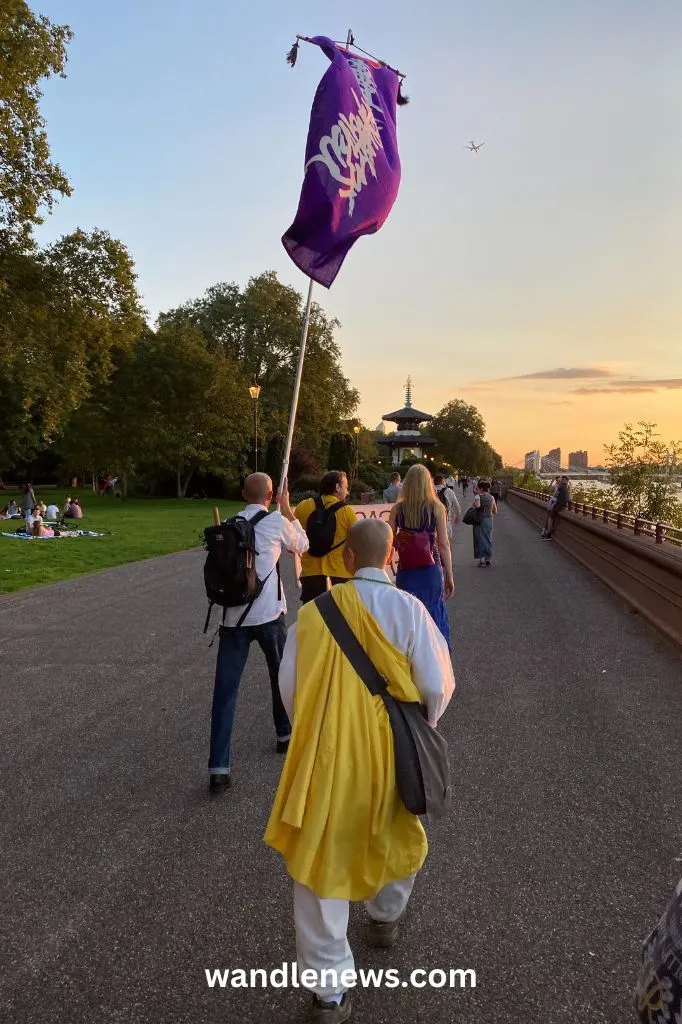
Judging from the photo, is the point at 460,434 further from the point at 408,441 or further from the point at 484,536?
the point at 484,536

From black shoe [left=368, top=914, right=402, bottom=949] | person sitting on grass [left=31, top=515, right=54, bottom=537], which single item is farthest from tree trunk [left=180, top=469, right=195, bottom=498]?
black shoe [left=368, top=914, right=402, bottom=949]

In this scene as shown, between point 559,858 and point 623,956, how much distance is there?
0.70 m

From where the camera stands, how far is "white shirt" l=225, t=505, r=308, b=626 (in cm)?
430

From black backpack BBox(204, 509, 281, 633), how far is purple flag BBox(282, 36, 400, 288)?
15.1 ft

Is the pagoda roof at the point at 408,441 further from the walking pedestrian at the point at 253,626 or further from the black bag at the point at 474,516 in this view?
the walking pedestrian at the point at 253,626

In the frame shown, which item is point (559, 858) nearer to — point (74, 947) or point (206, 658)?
point (74, 947)

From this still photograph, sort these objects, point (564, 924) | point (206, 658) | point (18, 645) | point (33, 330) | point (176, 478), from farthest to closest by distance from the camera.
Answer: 1. point (176, 478)
2. point (33, 330)
3. point (18, 645)
4. point (206, 658)
5. point (564, 924)

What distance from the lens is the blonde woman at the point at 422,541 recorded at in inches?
236

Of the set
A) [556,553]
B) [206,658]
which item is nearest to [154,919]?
[206,658]

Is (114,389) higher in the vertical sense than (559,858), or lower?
higher

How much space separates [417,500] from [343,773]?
381 cm

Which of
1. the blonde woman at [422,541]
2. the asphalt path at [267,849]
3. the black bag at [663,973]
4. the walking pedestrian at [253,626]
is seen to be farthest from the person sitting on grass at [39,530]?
the black bag at [663,973]

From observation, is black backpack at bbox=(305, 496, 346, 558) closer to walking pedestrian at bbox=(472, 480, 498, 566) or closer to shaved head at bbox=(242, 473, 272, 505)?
shaved head at bbox=(242, 473, 272, 505)

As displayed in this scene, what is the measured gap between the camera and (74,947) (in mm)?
2797
